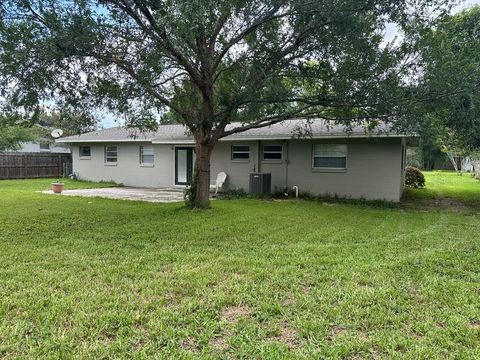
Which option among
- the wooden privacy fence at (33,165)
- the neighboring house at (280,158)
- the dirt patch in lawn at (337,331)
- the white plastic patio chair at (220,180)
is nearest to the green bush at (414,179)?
the neighboring house at (280,158)

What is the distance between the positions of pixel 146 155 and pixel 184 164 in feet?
7.60

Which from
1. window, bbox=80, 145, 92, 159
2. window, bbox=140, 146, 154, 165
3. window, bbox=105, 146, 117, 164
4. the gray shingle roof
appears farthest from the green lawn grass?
window, bbox=80, 145, 92, 159

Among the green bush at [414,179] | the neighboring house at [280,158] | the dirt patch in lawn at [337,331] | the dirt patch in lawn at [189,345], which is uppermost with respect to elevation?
the neighboring house at [280,158]

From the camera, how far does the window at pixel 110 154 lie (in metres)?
19.0

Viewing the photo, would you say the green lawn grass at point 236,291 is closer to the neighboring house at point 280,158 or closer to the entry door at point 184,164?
the neighboring house at point 280,158

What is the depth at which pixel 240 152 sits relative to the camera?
610 inches

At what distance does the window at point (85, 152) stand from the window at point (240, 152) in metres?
9.10

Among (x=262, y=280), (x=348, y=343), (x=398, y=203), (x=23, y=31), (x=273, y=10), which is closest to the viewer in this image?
(x=348, y=343)

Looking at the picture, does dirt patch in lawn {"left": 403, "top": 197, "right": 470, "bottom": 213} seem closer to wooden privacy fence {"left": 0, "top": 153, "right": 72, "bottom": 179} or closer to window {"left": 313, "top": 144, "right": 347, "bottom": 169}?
window {"left": 313, "top": 144, "right": 347, "bottom": 169}

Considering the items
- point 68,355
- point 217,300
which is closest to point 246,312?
point 217,300

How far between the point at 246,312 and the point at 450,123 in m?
8.40

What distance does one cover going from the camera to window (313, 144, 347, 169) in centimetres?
1348

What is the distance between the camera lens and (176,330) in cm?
311

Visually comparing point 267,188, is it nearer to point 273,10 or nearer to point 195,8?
point 273,10
